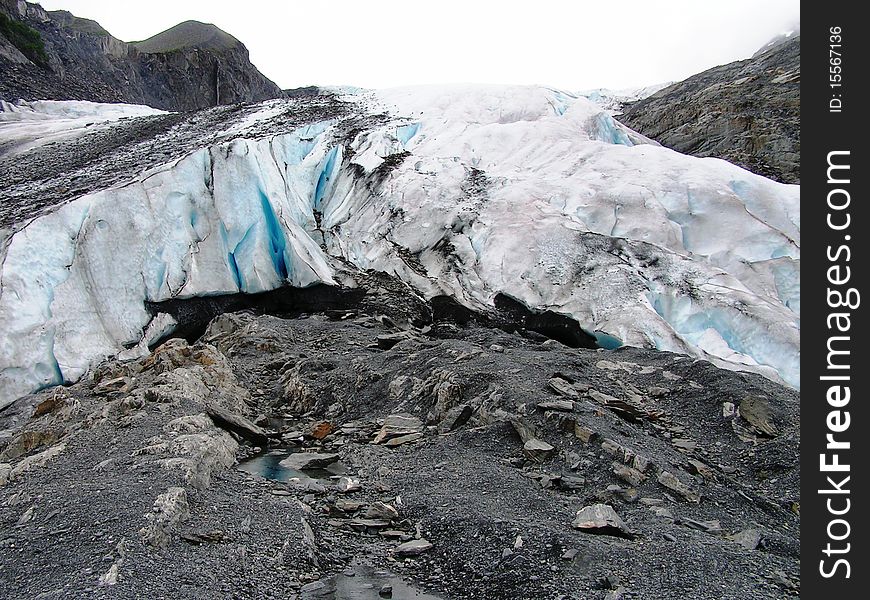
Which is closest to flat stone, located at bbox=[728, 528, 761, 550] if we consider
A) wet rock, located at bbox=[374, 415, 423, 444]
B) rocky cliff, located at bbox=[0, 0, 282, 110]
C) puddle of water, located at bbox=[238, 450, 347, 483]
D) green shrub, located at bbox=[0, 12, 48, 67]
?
wet rock, located at bbox=[374, 415, 423, 444]

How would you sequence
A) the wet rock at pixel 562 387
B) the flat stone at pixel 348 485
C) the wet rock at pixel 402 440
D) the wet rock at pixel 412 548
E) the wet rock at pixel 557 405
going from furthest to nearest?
1. the wet rock at pixel 562 387
2. the wet rock at pixel 402 440
3. the wet rock at pixel 557 405
4. the flat stone at pixel 348 485
5. the wet rock at pixel 412 548

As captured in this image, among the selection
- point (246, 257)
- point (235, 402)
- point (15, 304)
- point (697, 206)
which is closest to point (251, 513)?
point (235, 402)

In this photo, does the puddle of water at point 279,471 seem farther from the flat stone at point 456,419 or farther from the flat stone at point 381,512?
the flat stone at point 456,419

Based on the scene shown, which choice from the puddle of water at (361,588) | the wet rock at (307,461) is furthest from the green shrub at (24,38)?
the puddle of water at (361,588)

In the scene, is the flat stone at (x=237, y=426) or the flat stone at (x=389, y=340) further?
the flat stone at (x=389, y=340)

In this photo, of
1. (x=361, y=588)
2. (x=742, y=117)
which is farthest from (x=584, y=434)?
(x=742, y=117)

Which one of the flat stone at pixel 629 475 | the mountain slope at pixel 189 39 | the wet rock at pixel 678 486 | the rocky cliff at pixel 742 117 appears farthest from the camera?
the mountain slope at pixel 189 39
